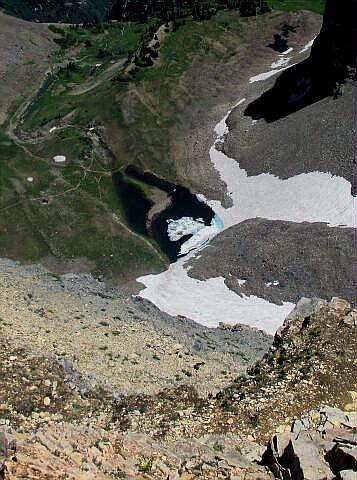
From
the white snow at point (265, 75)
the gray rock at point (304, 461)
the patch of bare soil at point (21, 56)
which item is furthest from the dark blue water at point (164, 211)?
the gray rock at point (304, 461)

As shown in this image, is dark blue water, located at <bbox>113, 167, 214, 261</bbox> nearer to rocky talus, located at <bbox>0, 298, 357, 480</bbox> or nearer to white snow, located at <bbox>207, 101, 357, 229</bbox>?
white snow, located at <bbox>207, 101, 357, 229</bbox>

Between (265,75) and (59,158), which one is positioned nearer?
(59,158)

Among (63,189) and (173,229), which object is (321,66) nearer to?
(173,229)

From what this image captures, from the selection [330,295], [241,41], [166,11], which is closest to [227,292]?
[330,295]

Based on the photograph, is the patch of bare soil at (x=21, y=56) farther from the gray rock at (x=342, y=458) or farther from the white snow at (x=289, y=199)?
the gray rock at (x=342, y=458)

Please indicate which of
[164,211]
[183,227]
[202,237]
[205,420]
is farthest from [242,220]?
[205,420]

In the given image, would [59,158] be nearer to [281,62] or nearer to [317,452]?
[281,62]
